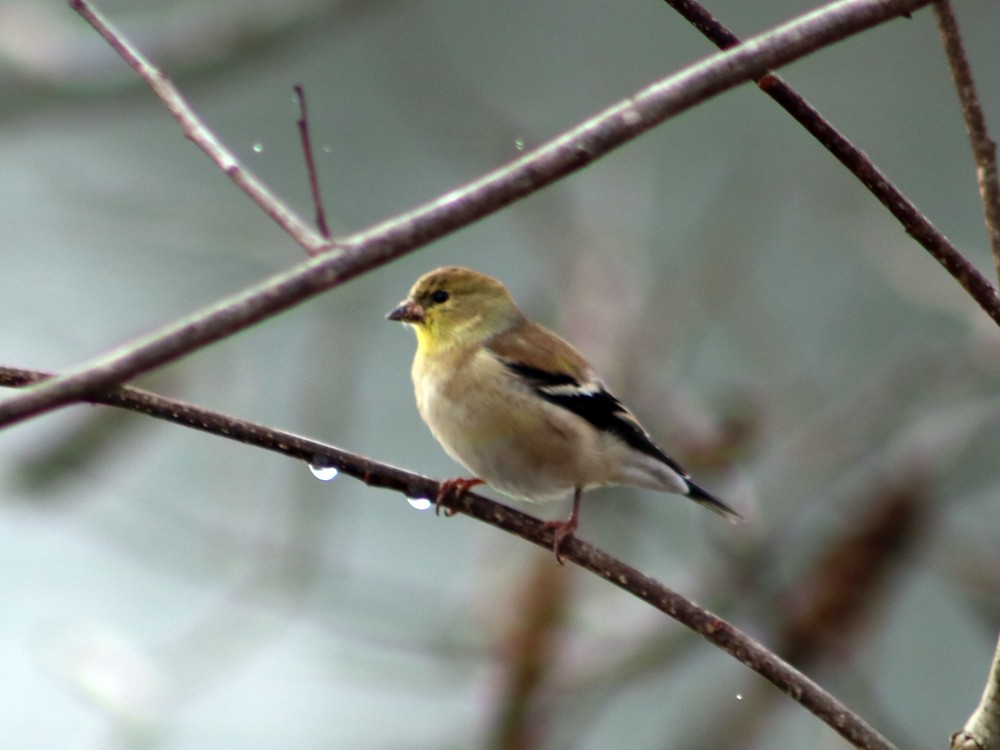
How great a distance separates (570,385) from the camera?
337cm

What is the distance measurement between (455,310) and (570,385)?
0.48 metres

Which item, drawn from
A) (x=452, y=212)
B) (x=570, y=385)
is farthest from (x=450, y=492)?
(x=452, y=212)

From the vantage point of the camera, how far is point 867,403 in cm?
479

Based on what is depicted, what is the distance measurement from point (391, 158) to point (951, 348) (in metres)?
3.32

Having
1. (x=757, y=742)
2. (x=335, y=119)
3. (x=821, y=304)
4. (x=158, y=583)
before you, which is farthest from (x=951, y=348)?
(x=158, y=583)

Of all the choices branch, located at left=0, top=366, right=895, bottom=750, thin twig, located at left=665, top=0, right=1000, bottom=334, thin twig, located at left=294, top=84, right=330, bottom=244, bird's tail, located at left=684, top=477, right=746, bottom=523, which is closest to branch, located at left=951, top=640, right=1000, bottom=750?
branch, located at left=0, top=366, right=895, bottom=750

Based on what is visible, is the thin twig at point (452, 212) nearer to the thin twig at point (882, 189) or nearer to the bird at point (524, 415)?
the thin twig at point (882, 189)

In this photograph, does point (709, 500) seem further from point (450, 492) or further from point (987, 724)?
point (987, 724)

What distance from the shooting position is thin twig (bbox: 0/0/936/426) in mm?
1294

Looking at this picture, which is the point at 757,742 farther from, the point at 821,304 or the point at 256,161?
the point at 256,161

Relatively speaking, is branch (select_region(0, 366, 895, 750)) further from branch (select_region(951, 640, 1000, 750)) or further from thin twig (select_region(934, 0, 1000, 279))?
thin twig (select_region(934, 0, 1000, 279))

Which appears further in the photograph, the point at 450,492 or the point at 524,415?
the point at 524,415

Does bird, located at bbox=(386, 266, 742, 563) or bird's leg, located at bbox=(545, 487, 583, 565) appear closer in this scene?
bird's leg, located at bbox=(545, 487, 583, 565)

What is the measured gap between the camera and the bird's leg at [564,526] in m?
2.14
